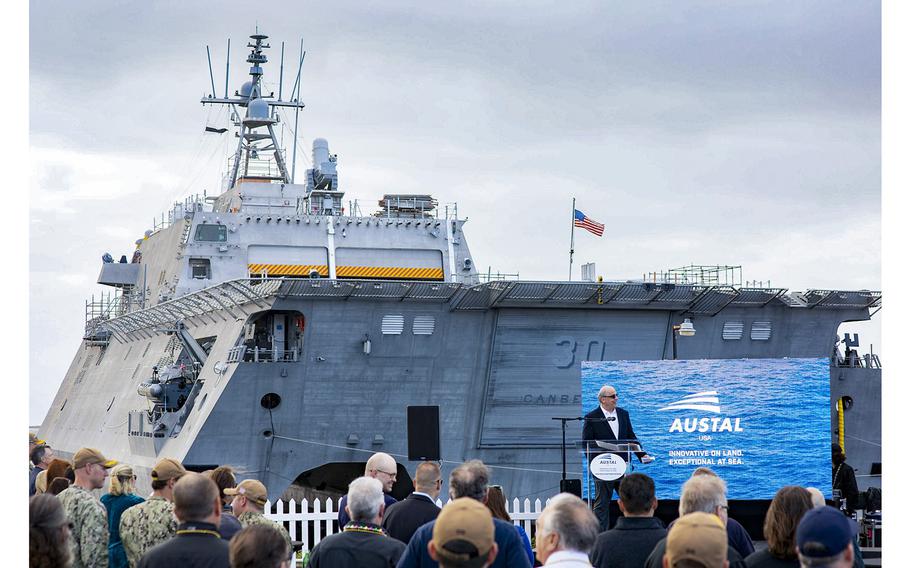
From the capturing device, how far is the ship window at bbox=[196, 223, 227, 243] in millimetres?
31141

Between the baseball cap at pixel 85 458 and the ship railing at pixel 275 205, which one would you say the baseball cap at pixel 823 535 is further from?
the ship railing at pixel 275 205

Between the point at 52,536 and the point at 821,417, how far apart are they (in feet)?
48.5

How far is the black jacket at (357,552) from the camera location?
783 centimetres

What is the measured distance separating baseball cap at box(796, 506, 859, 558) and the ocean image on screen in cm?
1198

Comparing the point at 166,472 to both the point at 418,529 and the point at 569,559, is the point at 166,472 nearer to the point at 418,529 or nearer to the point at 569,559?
the point at 418,529

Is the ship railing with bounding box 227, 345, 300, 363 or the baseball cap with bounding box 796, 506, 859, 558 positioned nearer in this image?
the baseball cap with bounding box 796, 506, 859, 558

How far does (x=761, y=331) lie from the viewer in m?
27.1

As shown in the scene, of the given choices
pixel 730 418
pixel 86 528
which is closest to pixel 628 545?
pixel 86 528

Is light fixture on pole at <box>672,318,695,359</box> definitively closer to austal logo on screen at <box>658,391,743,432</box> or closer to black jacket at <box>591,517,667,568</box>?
austal logo on screen at <box>658,391,743,432</box>

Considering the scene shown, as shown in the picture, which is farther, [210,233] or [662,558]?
[210,233]

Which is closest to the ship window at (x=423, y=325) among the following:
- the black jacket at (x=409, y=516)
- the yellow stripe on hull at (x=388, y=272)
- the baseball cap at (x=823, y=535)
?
Answer: the yellow stripe on hull at (x=388, y=272)

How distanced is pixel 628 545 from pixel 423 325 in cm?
1676

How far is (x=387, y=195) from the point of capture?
3256 cm

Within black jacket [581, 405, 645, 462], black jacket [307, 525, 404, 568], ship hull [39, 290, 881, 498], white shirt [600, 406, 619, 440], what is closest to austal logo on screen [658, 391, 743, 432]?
black jacket [581, 405, 645, 462]
